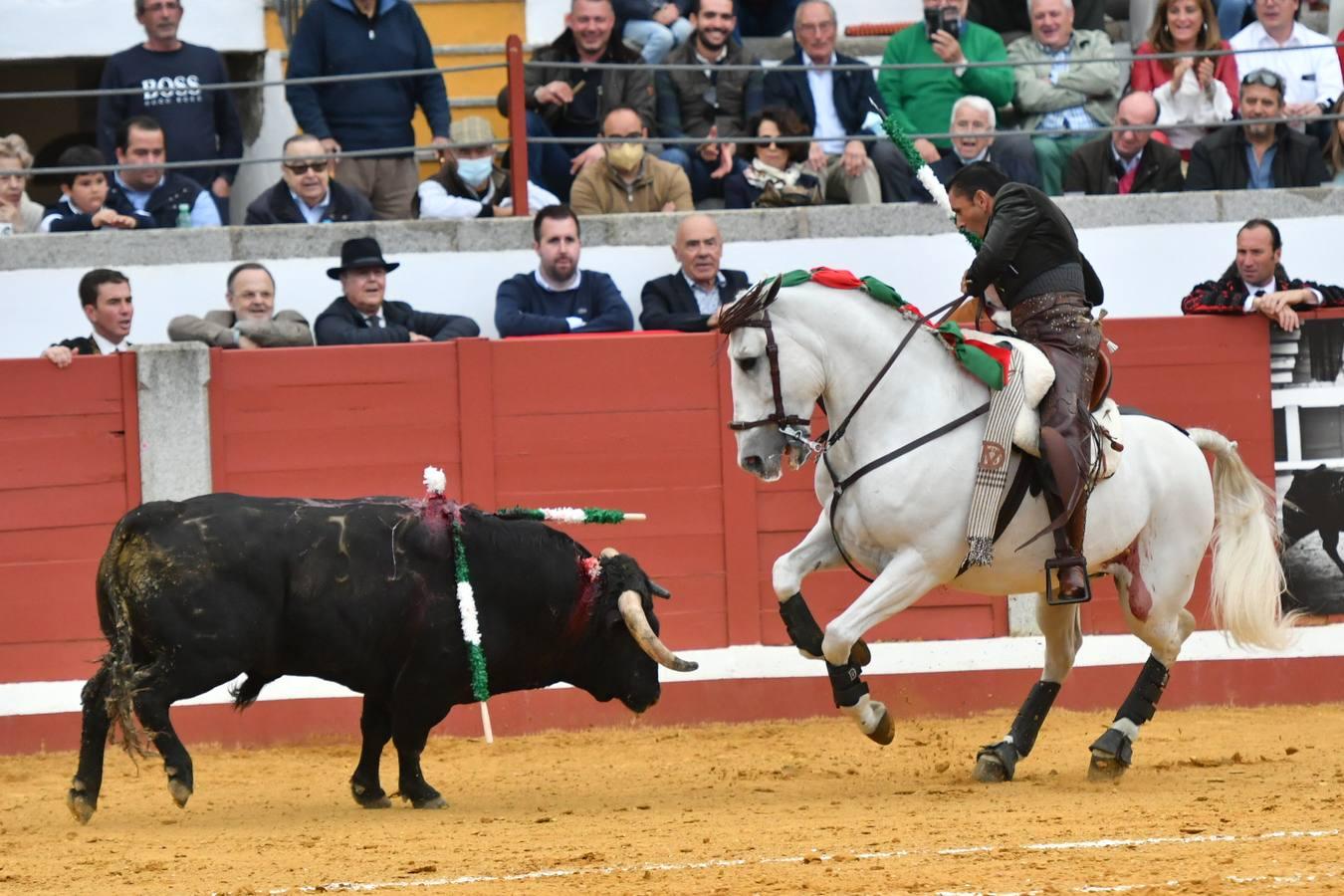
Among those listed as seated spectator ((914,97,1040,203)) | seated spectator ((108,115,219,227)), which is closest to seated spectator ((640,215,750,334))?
seated spectator ((914,97,1040,203))

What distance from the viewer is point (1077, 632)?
8469 mm

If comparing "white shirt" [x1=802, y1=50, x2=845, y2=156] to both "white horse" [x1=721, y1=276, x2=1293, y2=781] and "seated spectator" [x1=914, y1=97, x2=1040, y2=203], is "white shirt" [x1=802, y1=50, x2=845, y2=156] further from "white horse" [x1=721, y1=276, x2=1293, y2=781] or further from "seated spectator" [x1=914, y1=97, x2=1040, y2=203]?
"white horse" [x1=721, y1=276, x2=1293, y2=781]

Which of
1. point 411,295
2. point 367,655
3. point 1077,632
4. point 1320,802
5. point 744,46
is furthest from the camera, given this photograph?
point 744,46

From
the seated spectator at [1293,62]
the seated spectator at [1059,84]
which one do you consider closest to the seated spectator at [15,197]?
the seated spectator at [1059,84]

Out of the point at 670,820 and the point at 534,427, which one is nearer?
the point at 670,820

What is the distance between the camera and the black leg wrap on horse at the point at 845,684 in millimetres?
7430

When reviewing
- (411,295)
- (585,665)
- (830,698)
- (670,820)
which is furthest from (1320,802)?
(411,295)

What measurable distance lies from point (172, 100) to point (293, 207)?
1.11 meters

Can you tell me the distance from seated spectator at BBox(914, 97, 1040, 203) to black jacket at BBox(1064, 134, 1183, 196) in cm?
32

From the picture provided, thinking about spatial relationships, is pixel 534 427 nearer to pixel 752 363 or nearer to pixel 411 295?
pixel 411 295

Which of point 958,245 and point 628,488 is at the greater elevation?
point 958,245

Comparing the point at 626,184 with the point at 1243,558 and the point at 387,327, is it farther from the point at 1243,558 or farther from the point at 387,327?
the point at 1243,558

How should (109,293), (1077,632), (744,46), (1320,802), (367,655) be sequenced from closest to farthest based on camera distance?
(1320,802), (367,655), (1077,632), (109,293), (744,46)

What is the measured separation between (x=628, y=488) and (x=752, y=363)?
2634mm
